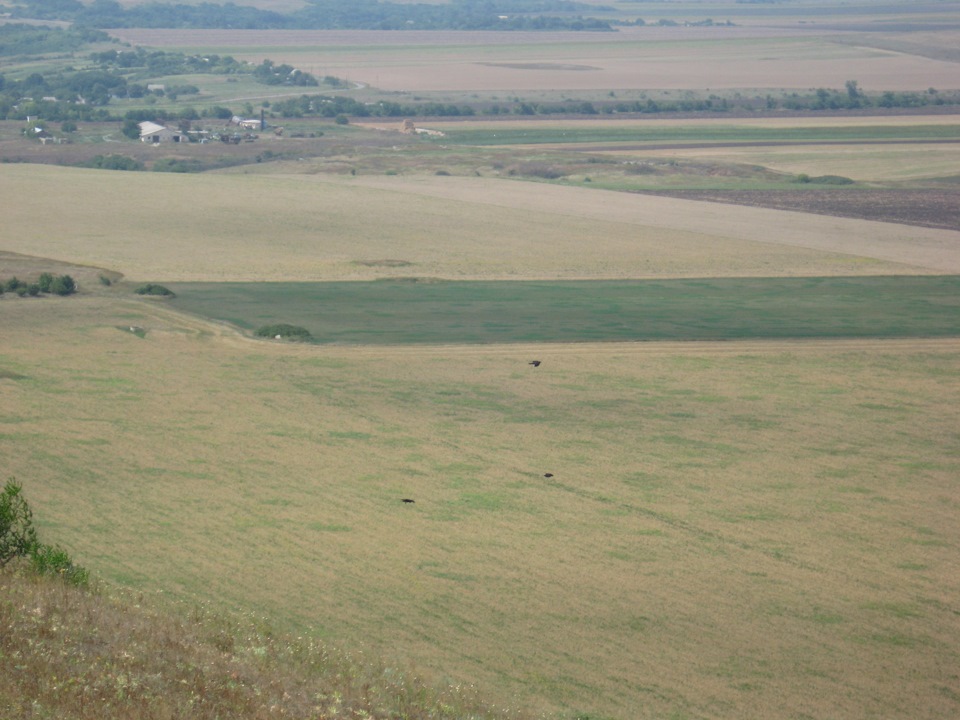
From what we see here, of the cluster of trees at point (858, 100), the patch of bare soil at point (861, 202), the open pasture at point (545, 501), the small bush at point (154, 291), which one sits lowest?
the open pasture at point (545, 501)

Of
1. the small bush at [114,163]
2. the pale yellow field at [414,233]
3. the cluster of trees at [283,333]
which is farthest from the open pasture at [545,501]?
the small bush at [114,163]

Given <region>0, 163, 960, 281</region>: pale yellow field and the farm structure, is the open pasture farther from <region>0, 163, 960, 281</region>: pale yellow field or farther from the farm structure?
the farm structure

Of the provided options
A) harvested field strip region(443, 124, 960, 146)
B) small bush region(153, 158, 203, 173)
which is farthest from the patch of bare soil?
small bush region(153, 158, 203, 173)

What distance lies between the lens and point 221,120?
103 meters

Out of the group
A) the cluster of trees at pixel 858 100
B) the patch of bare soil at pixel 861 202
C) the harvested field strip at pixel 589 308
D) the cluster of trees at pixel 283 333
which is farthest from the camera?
the cluster of trees at pixel 858 100

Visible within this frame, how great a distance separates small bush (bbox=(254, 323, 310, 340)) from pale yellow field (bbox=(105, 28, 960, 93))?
323 feet

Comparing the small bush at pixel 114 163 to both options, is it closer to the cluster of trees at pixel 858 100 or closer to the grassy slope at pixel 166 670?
the cluster of trees at pixel 858 100

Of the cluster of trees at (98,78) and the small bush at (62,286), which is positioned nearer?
the small bush at (62,286)

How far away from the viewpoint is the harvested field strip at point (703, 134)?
91.8 metres

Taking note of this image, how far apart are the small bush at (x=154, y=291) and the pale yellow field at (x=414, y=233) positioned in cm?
326

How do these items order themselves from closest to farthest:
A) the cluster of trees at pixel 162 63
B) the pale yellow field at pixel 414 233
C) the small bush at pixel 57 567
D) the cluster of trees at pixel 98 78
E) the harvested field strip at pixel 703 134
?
the small bush at pixel 57 567
the pale yellow field at pixel 414 233
the harvested field strip at pixel 703 134
the cluster of trees at pixel 98 78
the cluster of trees at pixel 162 63

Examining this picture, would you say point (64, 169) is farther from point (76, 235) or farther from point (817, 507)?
point (817, 507)

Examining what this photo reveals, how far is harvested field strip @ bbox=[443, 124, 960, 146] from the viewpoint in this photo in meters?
91.8

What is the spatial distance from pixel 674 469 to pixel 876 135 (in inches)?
2904
